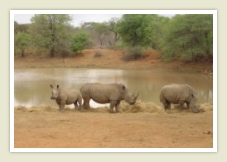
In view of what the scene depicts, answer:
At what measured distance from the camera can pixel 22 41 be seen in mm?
7773

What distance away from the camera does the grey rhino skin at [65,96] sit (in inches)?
343

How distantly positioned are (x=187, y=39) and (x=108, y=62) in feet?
4.30

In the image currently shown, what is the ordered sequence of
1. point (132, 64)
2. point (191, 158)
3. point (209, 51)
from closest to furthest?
point (191, 158) < point (209, 51) < point (132, 64)

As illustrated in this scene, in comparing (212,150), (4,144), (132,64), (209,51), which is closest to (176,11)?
(209,51)

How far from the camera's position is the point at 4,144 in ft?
23.9

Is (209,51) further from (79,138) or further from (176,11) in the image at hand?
(79,138)

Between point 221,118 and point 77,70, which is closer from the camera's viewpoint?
point 221,118

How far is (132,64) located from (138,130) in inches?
50.9

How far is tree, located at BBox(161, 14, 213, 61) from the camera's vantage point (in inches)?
306

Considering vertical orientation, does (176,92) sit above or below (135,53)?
below

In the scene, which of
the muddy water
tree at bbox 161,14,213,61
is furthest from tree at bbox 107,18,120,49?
tree at bbox 161,14,213,61

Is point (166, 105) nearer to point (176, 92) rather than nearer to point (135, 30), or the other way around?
point (176, 92)

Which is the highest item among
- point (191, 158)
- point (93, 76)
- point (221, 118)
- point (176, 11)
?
point (176, 11)

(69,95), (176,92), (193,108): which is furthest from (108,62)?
(193,108)
